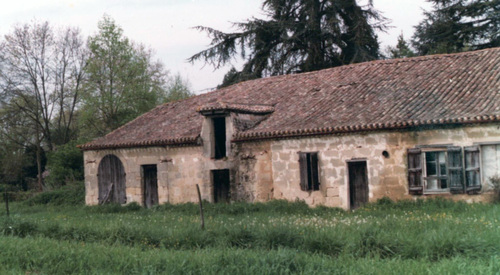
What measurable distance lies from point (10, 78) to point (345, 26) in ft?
67.1

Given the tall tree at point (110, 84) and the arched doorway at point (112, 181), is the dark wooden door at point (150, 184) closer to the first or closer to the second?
the arched doorway at point (112, 181)

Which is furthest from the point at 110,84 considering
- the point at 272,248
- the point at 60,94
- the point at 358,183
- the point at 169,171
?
the point at 272,248

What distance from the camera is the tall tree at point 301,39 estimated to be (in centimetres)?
2988

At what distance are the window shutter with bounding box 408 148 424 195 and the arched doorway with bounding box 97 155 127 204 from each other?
39.3ft

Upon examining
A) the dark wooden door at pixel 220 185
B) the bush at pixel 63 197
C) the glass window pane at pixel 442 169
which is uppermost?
the glass window pane at pixel 442 169

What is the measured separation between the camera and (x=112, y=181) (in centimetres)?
2370

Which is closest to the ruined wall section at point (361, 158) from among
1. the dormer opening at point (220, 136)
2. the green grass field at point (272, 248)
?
the green grass field at point (272, 248)

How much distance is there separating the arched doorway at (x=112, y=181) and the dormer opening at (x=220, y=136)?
4.58 metres

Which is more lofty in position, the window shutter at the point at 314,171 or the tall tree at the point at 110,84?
the tall tree at the point at 110,84

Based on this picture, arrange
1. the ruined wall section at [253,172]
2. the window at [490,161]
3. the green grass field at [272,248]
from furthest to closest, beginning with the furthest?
the ruined wall section at [253,172]
the window at [490,161]
the green grass field at [272,248]

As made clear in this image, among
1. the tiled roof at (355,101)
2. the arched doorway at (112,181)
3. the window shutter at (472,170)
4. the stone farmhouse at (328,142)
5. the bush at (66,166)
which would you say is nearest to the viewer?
the window shutter at (472,170)

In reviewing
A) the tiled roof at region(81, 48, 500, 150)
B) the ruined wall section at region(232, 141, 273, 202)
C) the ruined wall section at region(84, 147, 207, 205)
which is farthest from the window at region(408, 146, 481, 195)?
the ruined wall section at region(84, 147, 207, 205)

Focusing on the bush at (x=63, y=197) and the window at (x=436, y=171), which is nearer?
the window at (x=436, y=171)

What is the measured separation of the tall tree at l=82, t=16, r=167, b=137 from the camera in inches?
1428
